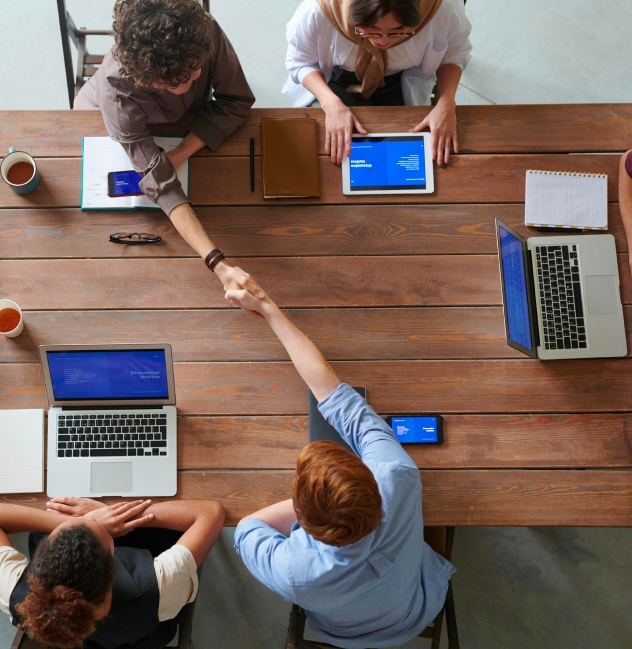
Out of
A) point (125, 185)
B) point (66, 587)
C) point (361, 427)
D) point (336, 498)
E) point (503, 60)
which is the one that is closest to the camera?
point (336, 498)

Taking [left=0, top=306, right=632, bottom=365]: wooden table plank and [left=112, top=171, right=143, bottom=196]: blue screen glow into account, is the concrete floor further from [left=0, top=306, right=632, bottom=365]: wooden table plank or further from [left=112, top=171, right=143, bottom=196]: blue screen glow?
[left=112, top=171, right=143, bottom=196]: blue screen glow

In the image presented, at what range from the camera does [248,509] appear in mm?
1706

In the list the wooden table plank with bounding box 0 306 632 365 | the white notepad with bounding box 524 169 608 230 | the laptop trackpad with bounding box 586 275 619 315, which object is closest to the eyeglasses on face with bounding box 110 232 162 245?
the wooden table plank with bounding box 0 306 632 365

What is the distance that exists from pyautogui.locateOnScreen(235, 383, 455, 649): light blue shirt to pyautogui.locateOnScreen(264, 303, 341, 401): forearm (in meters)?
0.04

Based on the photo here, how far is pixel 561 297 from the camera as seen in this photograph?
5.93 ft

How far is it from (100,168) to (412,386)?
3.83 feet

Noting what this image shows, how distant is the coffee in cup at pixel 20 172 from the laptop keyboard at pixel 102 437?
0.71 metres

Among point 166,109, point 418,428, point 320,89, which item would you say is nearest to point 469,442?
point 418,428

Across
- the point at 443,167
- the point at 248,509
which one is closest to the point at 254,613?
the point at 248,509

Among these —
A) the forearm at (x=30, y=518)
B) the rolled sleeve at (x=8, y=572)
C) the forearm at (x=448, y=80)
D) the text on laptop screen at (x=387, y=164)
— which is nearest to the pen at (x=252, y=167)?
the text on laptop screen at (x=387, y=164)

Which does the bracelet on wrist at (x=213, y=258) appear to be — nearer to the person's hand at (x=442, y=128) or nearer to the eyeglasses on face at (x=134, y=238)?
the eyeglasses on face at (x=134, y=238)

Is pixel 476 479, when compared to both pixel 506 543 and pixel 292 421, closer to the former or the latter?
pixel 292 421

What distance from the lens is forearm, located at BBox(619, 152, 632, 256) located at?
6.08ft

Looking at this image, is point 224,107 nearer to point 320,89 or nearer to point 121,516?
point 320,89
